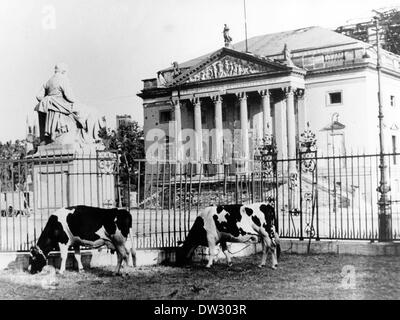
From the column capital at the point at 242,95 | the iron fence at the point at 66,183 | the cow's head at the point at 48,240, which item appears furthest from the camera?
the column capital at the point at 242,95

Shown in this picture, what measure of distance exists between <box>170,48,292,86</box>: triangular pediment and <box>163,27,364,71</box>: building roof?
10.6ft

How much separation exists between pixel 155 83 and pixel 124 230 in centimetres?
4640

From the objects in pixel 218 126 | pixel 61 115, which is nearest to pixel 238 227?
pixel 61 115

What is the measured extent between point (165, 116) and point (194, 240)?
4459cm

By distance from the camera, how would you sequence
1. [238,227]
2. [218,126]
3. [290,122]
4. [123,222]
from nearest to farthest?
[123,222] → [238,227] → [290,122] → [218,126]

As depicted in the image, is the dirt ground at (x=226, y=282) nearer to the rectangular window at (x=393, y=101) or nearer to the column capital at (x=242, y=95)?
the rectangular window at (x=393, y=101)

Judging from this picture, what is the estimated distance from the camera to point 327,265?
12156mm

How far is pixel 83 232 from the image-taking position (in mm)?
11250

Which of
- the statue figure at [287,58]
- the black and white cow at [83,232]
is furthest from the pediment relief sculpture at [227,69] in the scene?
the black and white cow at [83,232]

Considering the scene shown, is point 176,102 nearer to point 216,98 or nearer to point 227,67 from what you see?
point 216,98

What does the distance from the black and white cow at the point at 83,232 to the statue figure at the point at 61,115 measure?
115 inches

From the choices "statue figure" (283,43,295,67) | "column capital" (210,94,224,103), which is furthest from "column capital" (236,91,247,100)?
"statue figure" (283,43,295,67)

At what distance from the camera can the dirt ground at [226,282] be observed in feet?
31.6

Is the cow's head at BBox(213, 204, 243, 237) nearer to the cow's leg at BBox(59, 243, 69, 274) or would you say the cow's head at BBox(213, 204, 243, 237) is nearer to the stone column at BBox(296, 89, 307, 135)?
the cow's leg at BBox(59, 243, 69, 274)
